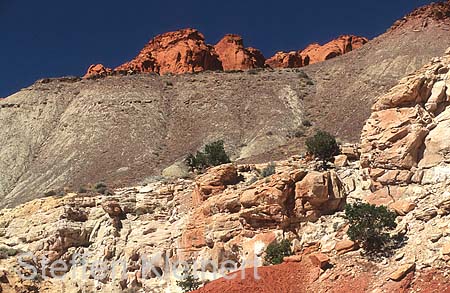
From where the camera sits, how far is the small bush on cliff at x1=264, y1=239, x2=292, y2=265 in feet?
62.4

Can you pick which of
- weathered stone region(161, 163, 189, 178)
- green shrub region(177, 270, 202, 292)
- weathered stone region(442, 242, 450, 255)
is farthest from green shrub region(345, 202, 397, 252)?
weathered stone region(161, 163, 189, 178)

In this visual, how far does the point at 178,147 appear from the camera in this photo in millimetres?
46469

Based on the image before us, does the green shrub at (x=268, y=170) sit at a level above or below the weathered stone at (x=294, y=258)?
above

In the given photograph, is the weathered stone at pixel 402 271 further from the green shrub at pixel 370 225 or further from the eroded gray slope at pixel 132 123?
the eroded gray slope at pixel 132 123

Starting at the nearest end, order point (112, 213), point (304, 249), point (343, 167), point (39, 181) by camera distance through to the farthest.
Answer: point (304, 249) < point (343, 167) < point (112, 213) < point (39, 181)

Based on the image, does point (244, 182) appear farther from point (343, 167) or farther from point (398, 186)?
point (398, 186)

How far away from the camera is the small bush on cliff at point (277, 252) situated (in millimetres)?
A: 19009

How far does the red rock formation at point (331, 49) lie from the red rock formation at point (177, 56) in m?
17.9

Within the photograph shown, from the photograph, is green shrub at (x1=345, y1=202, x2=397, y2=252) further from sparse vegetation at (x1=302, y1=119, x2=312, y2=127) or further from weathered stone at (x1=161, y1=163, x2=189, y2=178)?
sparse vegetation at (x1=302, y1=119, x2=312, y2=127)

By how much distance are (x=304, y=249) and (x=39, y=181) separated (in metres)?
30.7

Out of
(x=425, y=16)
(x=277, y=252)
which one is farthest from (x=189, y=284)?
(x=425, y=16)

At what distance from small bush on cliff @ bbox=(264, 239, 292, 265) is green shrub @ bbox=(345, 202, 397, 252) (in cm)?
222

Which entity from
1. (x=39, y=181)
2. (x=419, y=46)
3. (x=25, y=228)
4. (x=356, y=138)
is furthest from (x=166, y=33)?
(x=25, y=228)

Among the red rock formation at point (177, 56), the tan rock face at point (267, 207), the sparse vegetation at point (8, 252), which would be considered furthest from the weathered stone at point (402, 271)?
the red rock formation at point (177, 56)
